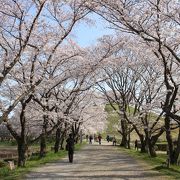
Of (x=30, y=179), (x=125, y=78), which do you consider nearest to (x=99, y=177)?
(x=30, y=179)

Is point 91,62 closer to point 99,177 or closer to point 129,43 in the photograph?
point 129,43

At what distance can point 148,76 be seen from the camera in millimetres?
33781

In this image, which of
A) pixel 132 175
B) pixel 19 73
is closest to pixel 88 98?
pixel 19 73

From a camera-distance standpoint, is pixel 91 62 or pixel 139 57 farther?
pixel 139 57

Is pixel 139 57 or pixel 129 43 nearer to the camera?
pixel 129 43

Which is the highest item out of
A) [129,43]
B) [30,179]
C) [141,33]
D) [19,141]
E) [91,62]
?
[129,43]

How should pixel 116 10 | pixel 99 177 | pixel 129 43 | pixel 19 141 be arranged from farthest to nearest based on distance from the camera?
1. pixel 129 43
2. pixel 19 141
3. pixel 99 177
4. pixel 116 10

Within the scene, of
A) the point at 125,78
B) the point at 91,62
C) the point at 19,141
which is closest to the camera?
the point at 19,141

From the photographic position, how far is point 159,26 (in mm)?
15672

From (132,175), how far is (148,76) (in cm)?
1844

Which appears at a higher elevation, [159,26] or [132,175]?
[159,26]

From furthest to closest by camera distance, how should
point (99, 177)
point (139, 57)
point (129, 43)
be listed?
point (139, 57)
point (129, 43)
point (99, 177)

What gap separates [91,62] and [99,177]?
1142 centimetres

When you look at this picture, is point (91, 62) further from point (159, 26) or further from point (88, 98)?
point (88, 98)
